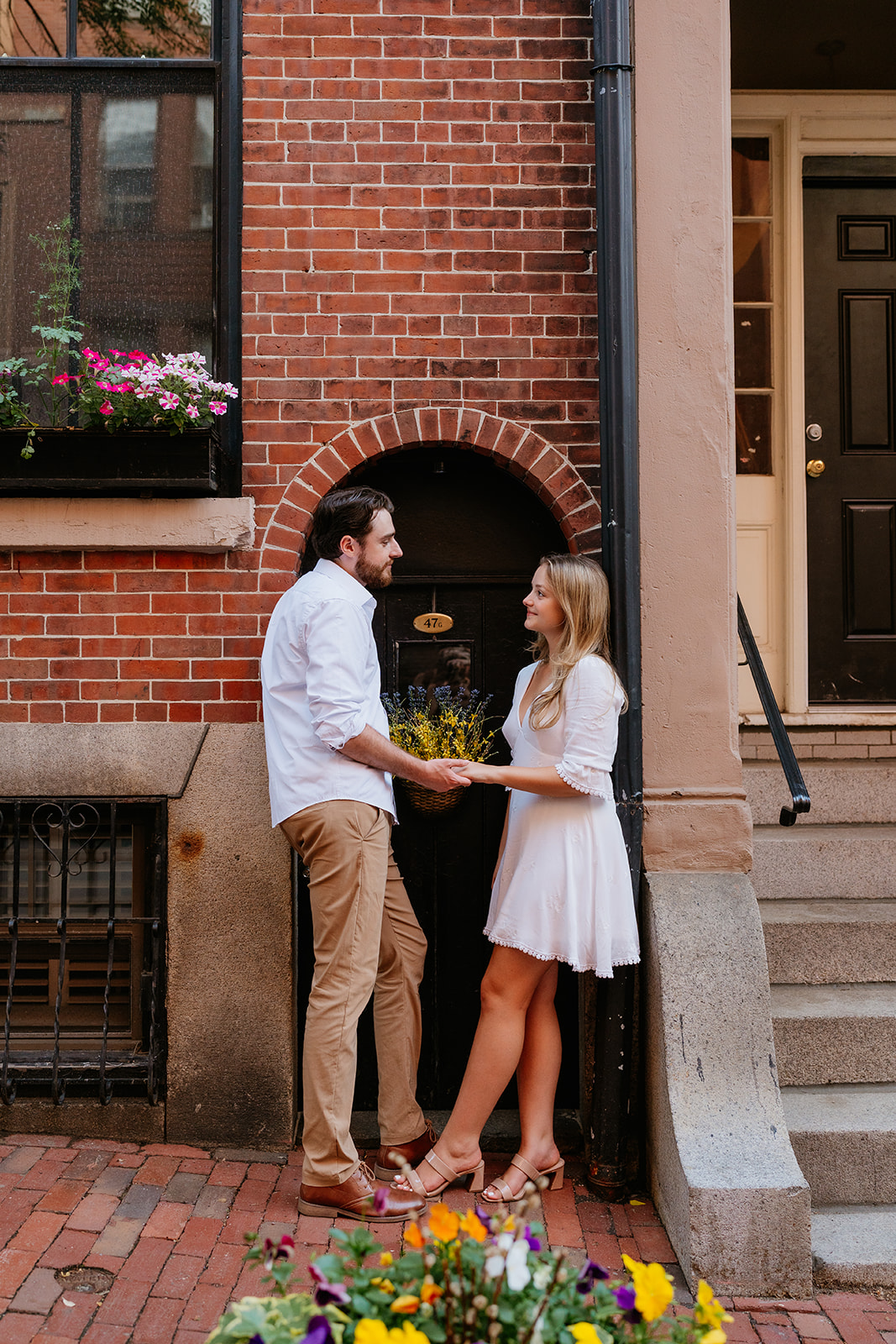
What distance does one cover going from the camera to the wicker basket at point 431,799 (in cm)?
366

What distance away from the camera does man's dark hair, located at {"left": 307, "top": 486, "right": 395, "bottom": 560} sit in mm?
3297

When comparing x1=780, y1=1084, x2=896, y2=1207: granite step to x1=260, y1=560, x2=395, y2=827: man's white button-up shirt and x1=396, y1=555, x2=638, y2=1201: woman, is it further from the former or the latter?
x1=260, y1=560, x2=395, y2=827: man's white button-up shirt

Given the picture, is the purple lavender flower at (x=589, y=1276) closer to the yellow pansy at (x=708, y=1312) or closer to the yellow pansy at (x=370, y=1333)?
the yellow pansy at (x=708, y=1312)

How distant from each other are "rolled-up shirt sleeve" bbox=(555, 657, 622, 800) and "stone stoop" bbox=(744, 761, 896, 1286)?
1109mm

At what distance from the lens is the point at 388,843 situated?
331 centimetres

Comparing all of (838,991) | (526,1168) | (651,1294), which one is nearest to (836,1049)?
(838,991)

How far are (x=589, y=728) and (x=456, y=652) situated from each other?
96 cm

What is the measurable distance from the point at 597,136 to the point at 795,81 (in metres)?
1.90

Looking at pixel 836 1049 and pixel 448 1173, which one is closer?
pixel 448 1173

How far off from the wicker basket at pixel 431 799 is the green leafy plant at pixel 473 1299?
202 cm

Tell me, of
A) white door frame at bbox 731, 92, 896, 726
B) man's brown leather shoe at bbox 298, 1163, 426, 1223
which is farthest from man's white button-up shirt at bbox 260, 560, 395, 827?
white door frame at bbox 731, 92, 896, 726

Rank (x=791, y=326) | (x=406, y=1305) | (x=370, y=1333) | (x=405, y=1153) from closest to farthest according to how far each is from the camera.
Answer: (x=370, y=1333) → (x=406, y=1305) → (x=405, y=1153) → (x=791, y=326)

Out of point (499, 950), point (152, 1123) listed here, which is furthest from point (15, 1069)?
point (499, 950)

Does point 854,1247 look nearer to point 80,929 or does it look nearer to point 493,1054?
point 493,1054
